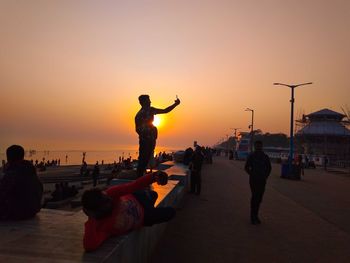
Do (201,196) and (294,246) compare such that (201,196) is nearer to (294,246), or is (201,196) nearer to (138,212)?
(294,246)

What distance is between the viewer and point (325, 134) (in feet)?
322

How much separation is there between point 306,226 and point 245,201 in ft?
14.5

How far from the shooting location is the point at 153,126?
9.60 metres

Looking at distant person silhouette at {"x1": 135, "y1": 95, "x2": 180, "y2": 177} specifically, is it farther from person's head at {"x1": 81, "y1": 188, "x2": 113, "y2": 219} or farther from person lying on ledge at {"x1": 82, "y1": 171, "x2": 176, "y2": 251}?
person's head at {"x1": 81, "y1": 188, "x2": 113, "y2": 219}

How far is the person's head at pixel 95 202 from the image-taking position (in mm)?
4594

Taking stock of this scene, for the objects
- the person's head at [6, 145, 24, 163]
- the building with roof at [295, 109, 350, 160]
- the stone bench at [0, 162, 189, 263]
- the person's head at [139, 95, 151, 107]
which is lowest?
the stone bench at [0, 162, 189, 263]

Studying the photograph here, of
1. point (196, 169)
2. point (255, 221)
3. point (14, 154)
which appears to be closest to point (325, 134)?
point (196, 169)

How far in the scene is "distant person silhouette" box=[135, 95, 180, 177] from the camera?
30.8ft

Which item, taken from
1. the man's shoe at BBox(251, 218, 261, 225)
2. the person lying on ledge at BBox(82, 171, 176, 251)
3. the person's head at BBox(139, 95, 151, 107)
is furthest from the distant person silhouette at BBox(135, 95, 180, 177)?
the person lying on ledge at BBox(82, 171, 176, 251)

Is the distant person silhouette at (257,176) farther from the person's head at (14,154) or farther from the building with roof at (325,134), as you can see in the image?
the building with roof at (325,134)

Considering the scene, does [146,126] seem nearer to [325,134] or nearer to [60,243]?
[60,243]

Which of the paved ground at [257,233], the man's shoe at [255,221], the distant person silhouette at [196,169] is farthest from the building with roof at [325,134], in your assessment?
the man's shoe at [255,221]

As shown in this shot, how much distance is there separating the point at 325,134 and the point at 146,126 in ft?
314

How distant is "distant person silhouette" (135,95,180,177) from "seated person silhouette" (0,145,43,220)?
3.24 meters
